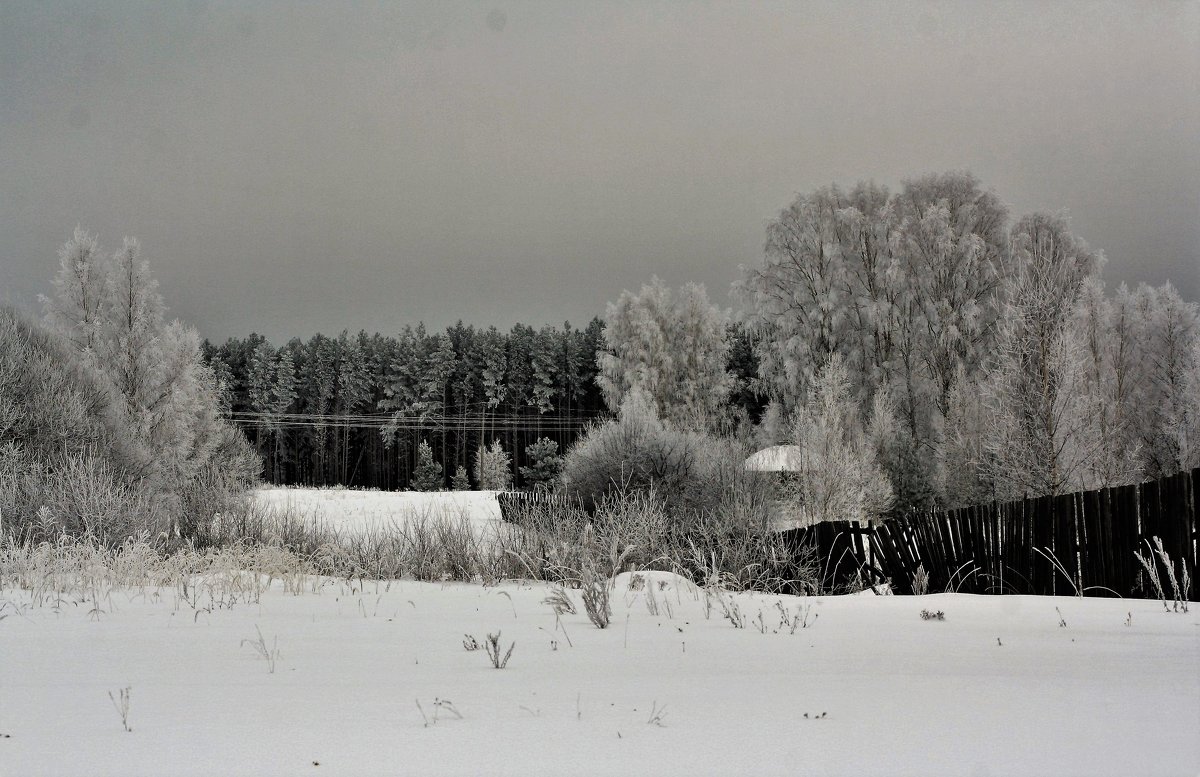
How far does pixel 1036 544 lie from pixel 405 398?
58753 millimetres

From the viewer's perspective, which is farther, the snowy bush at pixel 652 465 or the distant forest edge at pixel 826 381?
the snowy bush at pixel 652 465

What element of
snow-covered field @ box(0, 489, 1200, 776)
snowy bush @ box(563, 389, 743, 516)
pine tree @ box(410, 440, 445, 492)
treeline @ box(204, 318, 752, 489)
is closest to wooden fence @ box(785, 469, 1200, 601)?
snow-covered field @ box(0, 489, 1200, 776)

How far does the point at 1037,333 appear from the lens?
18.6 metres

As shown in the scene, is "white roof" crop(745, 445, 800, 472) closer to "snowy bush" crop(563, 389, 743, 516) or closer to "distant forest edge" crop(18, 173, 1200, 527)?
"distant forest edge" crop(18, 173, 1200, 527)

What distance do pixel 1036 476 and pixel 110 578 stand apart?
56.9 ft

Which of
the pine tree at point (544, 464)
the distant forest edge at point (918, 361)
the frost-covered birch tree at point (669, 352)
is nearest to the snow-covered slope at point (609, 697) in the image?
the distant forest edge at point (918, 361)

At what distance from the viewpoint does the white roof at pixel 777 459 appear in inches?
1073

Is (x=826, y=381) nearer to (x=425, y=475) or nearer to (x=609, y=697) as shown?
(x=425, y=475)

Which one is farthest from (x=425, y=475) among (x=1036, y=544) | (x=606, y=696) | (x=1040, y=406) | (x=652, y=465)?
(x=606, y=696)

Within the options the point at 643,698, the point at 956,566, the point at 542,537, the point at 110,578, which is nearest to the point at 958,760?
the point at 643,698

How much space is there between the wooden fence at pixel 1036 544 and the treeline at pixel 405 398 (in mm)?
49841

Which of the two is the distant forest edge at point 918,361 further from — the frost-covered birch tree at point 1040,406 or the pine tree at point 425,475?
the pine tree at point 425,475

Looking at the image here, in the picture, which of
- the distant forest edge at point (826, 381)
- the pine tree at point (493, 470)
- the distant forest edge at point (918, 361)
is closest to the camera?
the distant forest edge at point (826, 381)

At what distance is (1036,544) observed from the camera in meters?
8.35
